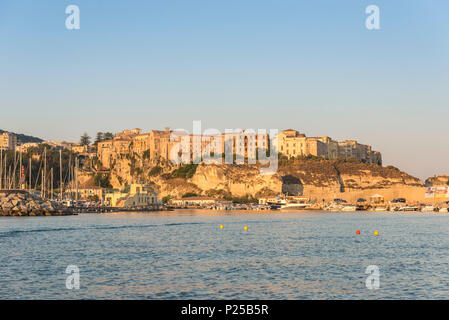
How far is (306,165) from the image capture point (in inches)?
6594

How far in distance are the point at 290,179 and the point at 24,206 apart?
83.5 m

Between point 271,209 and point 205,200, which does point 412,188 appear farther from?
point 205,200

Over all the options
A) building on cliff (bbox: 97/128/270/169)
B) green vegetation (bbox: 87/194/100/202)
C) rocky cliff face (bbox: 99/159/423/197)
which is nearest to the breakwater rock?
green vegetation (bbox: 87/194/100/202)

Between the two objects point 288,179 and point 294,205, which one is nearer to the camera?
point 294,205

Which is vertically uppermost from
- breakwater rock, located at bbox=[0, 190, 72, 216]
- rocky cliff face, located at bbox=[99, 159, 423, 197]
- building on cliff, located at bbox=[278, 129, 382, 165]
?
building on cliff, located at bbox=[278, 129, 382, 165]

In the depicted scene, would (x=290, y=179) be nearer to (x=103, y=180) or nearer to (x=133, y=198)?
(x=133, y=198)

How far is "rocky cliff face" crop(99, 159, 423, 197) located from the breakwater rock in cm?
6293

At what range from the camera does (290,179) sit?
165 meters

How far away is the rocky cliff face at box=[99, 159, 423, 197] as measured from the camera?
537 feet

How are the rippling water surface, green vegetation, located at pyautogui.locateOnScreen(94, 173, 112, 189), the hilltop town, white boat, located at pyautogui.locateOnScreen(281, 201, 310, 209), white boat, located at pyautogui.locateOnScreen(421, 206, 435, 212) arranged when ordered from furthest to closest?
green vegetation, located at pyautogui.locateOnScreen(94, 173, 112, 189), the hilltop town, white boat, located at pyautogui.locateOnScreen(281, 201, 310, 209), white boat, located at pyautogui.locateOnScreen(421, 206, 435, 212), the rippling water surface

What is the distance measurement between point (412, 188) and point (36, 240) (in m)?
134

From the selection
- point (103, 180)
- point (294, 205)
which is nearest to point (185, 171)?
point (103, 180)

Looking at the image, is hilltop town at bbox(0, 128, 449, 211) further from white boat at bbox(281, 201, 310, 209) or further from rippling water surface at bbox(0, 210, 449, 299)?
rippling water surface at bbox(0, 210, 449, 299)
